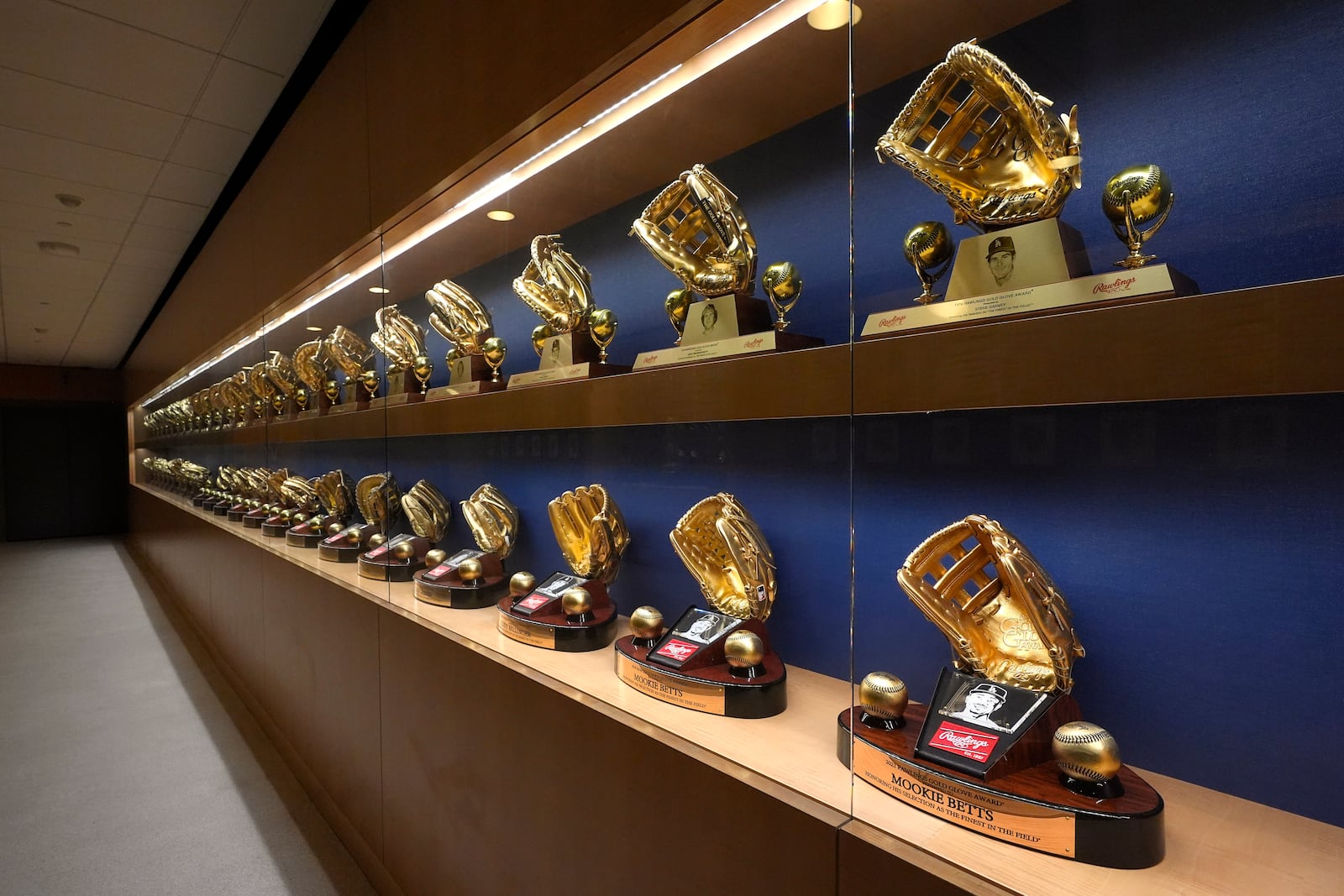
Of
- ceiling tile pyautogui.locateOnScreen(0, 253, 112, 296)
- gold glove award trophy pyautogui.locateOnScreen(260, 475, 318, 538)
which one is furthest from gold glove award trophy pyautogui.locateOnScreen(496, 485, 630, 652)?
ceiling tile pyautogui.locateOnScreen(0, 253, 112, 296)

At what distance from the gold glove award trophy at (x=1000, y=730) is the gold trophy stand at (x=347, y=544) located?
1.74 m

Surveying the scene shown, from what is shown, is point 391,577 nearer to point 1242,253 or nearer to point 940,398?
point 940,398

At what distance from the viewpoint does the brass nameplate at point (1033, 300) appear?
1.99 ft

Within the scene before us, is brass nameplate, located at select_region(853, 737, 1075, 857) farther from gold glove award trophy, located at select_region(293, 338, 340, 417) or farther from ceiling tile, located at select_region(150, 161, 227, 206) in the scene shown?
ceiling tile, located at select_region(150, 161, 227, 206)

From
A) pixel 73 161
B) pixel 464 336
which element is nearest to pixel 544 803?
pixel 464 336

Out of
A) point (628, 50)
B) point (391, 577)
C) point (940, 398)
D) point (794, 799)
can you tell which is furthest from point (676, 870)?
point (391, 577)

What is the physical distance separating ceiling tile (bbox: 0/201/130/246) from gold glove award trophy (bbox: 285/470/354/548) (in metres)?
2.52

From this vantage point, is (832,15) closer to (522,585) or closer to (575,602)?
(575,602)

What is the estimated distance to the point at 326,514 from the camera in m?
2.60

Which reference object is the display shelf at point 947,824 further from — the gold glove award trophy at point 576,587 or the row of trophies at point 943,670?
the gold glove award trophy at point 576,587

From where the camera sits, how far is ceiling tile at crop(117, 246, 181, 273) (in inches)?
180

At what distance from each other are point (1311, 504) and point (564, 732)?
0.92m

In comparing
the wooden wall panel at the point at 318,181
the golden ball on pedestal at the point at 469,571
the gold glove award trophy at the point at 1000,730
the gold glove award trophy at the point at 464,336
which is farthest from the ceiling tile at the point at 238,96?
the gold glove award trophy at the point at 1000,730

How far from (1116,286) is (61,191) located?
4568mm
